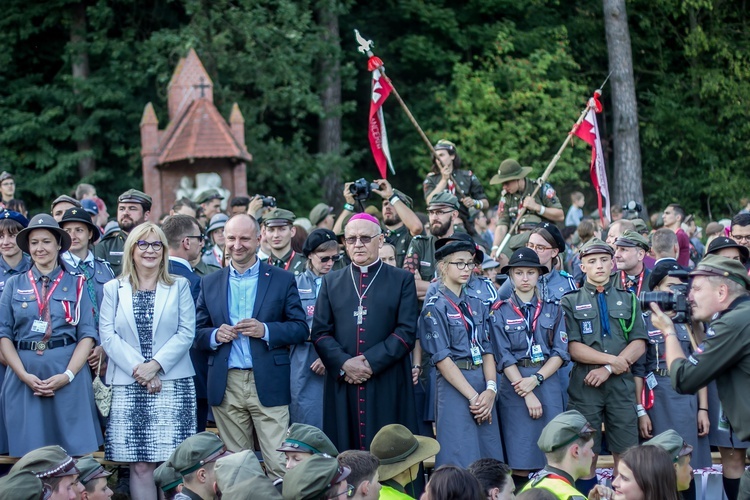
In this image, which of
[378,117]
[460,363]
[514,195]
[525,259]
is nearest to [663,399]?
[525,259]

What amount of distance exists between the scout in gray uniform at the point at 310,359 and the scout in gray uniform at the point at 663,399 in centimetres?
238

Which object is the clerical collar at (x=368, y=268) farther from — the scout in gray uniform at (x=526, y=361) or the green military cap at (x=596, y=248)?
the green military cap at (x=596, y=248)

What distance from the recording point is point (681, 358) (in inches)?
215

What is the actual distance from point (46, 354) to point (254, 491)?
293 cm

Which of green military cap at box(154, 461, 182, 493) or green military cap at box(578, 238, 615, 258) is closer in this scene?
green military cap at box(154, 461, 182, 493)

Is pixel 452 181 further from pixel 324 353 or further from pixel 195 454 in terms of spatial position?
pixel 195 454

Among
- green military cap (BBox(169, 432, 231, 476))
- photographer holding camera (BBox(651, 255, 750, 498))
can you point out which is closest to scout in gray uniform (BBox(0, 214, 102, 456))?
green military cap (BBox(169, 432, 231, 476))

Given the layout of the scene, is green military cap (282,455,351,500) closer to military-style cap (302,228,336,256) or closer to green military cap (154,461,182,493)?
green military cap (154,461,182,493)

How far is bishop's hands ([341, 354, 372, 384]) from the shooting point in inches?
282

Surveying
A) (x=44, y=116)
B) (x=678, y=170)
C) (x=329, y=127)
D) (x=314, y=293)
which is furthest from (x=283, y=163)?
(x=314, y=293)

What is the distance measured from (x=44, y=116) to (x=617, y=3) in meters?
12.0

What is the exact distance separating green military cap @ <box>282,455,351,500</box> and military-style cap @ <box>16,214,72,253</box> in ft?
9.87

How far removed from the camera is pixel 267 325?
23.8 feet

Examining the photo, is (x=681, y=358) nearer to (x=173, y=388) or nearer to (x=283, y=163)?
(x=173, y=388)
